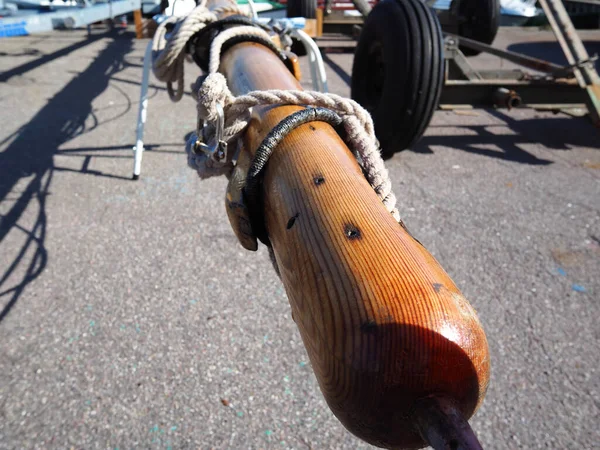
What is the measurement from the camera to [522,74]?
14.3ft

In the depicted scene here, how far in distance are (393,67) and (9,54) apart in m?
6.35

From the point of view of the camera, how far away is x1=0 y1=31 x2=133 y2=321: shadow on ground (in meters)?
2.55

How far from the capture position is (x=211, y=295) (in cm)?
237

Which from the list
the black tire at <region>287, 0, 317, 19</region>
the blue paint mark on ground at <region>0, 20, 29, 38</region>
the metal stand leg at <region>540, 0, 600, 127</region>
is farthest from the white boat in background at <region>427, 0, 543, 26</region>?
the blue paint mark on ground at <region>0, 20, 29, 38</region>

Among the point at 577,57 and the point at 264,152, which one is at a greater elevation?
the point at 264,152

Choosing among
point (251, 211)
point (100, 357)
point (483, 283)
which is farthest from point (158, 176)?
point (251, 211)

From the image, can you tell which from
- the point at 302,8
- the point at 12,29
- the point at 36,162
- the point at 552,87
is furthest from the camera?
the point at 302,8

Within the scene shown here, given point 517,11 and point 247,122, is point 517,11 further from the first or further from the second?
point 247,122

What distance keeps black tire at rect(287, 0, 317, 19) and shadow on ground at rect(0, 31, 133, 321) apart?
7.11 ft

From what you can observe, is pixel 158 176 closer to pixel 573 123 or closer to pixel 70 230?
pixel 70 230

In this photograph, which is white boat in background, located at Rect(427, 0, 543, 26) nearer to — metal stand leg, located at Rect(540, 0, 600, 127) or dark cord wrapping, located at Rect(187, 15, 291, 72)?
metal stand leg, located at Rect(540, 0, 600, 127)

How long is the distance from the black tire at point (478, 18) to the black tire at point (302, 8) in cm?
191

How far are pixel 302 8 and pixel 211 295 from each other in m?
3.39

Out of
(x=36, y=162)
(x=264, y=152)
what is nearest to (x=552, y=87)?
(x=264, y=152)
